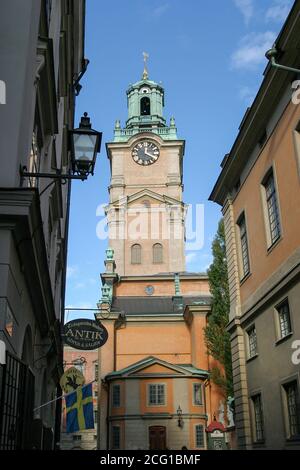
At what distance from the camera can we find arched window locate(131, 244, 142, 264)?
173 feet

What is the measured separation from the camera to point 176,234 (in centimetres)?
5312

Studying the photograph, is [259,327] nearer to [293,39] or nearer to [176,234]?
[293,39]

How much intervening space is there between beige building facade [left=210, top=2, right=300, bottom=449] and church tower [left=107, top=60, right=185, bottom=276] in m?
33.0

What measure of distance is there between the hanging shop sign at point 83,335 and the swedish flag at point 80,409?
7.48 ft

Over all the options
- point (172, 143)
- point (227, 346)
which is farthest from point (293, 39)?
point (172, 143)

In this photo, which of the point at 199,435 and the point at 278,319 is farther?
the point at 199,435

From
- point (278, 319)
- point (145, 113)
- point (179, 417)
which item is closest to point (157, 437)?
point (179, 417)

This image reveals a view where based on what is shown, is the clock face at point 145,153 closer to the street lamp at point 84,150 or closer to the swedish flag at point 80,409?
the swedish flag at point 80,409

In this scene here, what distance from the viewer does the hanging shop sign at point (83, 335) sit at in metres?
12.9

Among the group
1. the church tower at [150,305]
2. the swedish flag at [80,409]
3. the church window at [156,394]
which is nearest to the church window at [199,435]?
the church tower at [150,305]

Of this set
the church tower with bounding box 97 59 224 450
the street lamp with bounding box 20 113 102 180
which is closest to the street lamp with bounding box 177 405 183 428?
the church tower with bounding box 97 59 224 450

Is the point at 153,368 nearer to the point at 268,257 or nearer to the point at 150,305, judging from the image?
the point at 150,305

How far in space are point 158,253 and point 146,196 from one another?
6.27m

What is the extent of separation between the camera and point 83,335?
12.9 meters
